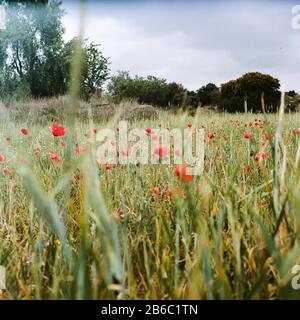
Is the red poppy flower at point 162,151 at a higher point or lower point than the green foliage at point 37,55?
lower

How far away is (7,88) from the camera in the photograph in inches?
416

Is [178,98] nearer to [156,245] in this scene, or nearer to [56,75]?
[156,245]

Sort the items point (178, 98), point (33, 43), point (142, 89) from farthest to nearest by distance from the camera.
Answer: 1. point (142, 89)
2. point (33, 43)
3. point (178, 98)

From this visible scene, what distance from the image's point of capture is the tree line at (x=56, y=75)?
9031 millimetres

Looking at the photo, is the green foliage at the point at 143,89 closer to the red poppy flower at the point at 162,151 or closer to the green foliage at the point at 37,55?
the green foliage at the point at 37,55

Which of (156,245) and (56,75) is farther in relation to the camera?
(56,75)

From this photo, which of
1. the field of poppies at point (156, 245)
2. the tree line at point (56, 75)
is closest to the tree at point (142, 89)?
the tree line at point (56, 75)

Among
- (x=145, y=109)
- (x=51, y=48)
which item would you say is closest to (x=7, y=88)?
(x=51, y=48)

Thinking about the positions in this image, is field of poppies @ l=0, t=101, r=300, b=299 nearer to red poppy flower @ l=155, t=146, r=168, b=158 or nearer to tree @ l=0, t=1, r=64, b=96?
red poppy flower @ l=155, t=146, r=168, b=158

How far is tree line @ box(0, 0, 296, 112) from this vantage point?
9031mm

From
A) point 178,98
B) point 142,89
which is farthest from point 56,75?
point 178,98

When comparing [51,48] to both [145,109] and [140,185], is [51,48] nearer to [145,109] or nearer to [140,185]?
[145,109]

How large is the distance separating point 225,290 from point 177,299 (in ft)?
0.25

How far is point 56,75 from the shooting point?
1212 cm
